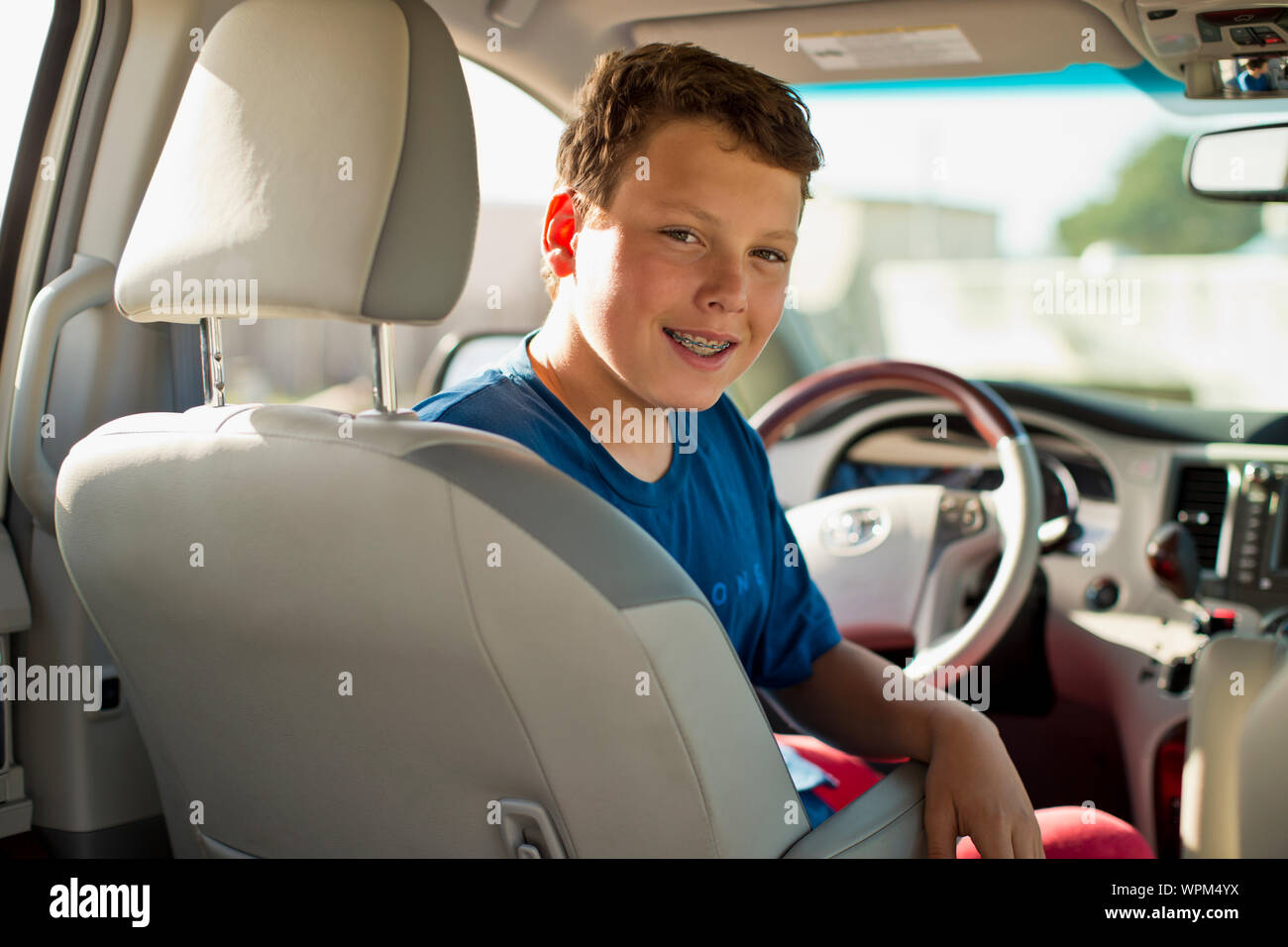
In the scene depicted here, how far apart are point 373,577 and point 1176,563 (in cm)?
185

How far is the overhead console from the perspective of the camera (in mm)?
1650

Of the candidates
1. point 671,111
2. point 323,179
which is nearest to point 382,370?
point 323,179

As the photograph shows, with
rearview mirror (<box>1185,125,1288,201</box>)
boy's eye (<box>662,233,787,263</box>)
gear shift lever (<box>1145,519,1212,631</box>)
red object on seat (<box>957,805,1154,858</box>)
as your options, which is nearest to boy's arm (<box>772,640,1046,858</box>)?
red object on seat (<box>957,805,1154,858</box>)

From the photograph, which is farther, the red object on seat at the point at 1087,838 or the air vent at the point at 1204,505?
the air vent at the point at 1204,505

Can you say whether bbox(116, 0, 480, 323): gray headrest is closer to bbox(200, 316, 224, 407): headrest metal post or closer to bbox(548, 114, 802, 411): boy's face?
bbox(200, 316, 224, 407): headrest metal post

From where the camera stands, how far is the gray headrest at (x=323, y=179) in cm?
106

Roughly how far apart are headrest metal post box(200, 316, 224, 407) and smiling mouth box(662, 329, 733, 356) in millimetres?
506

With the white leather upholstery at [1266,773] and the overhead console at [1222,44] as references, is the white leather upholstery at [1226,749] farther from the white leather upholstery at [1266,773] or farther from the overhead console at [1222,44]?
the overhead console at [1222,44]

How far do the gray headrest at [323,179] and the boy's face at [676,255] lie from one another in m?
0.21

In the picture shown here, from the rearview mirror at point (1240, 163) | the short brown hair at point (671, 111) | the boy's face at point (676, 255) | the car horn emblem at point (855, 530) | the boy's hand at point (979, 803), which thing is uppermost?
the rearview mirror at point (1240, 163)

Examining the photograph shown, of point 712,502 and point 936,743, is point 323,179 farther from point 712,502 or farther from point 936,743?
point 936,743

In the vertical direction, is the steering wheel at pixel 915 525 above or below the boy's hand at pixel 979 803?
above

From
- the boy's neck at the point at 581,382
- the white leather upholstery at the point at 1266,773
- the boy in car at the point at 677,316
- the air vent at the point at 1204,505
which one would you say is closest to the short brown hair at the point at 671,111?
the boy in car at the point at 677,316
